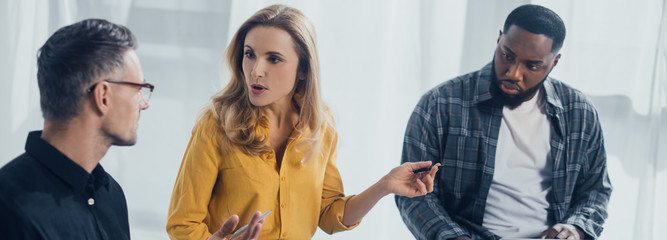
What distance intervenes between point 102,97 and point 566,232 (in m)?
1.33

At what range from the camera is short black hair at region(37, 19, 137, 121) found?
1057 millimetres

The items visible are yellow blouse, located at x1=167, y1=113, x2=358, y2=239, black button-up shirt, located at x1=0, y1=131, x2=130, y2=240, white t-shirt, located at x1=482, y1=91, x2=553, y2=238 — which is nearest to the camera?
black button-up shirt, located at x1=0, y1=131, x2=130, y2=240

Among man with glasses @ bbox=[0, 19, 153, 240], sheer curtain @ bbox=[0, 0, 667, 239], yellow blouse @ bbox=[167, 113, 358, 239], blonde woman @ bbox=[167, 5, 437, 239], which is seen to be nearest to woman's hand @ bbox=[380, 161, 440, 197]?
blonde woman @ bbox=[167, 5, 437, 239]

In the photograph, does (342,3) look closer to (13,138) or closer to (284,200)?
(284,200)

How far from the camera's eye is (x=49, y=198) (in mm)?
1024

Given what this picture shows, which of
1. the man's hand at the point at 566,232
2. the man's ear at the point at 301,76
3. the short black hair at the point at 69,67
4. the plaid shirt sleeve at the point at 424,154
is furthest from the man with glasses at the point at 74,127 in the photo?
the man's hand at the point at 566,232

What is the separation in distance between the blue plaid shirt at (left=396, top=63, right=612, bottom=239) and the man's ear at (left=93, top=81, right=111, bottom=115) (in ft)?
3.26

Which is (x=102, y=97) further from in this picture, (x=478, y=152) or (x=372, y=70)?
(x=372, y=70)

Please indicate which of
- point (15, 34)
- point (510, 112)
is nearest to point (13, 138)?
point (15, 34)

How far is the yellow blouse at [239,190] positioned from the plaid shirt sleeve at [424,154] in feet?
0.93

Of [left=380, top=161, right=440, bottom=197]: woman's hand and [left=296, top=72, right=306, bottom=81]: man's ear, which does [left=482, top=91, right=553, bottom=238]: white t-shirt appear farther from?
[left=296, top=72, right=306, bottom=81]: man's ear

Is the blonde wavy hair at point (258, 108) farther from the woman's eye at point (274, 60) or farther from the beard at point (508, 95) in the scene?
the beard at point (508, 95)

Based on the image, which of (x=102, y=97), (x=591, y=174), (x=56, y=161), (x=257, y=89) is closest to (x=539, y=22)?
(x=591, y=174)

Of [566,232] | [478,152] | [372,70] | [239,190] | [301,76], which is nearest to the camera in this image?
[239,190]
